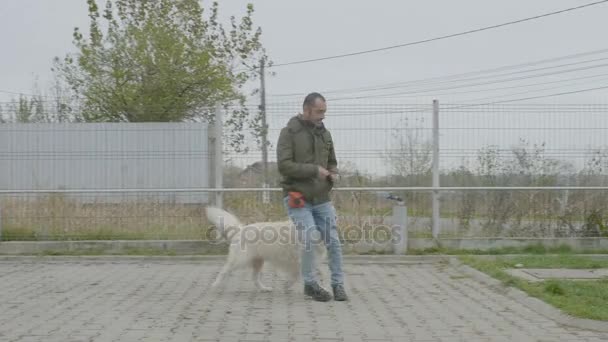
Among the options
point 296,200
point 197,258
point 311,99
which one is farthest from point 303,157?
point 197,258

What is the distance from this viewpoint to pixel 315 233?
23.9 feet

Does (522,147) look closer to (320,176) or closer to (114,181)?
(320,176)

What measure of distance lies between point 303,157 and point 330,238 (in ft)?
2.88

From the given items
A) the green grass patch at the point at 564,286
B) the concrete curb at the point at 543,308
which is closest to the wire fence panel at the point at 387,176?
the green grass patch at the point at 564,286

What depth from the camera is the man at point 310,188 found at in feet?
23.5

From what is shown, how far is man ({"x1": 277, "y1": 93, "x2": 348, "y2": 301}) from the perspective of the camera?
7152 millimetres

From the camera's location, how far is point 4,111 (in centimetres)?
1234

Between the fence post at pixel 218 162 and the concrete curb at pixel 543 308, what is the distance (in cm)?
416

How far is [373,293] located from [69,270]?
419 cm

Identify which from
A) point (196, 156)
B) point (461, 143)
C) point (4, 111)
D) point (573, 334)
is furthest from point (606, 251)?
point (4, 111)

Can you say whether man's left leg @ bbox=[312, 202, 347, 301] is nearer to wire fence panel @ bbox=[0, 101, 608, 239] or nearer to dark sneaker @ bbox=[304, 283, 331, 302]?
dark sneaker @ bbox=[304, 283, 331, 302]

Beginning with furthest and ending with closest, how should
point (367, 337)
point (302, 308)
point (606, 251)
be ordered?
point (606, 251), point (302, 308), point (367, 337)

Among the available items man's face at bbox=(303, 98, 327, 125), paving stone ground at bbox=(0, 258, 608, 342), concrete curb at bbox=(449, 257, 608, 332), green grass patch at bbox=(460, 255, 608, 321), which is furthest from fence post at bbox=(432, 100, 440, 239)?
man's face at bbox=(303, 98, 327, 125)

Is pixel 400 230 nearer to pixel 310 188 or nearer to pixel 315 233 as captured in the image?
pixel 315 233
